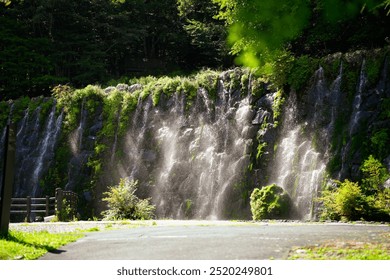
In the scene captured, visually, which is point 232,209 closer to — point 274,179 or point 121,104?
point 274,179

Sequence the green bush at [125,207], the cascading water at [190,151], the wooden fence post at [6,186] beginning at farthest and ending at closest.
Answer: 1. the cascading water at [190,151]
2. the green bush at [125,207]
3. the wooden fence post at [6,186]

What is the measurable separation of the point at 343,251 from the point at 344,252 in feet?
0.23

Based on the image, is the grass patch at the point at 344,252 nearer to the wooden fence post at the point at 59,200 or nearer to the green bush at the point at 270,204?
the green bush at the point at 270,204

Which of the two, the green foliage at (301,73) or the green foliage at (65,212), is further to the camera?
the green foliage at (301,73)

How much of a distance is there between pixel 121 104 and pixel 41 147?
15.2ft

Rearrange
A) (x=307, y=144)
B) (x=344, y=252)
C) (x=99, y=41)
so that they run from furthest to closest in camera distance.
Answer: (x=99, y=41) < (x=307, y=144) < (x=344, y=252)

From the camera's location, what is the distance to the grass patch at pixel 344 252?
624 cm

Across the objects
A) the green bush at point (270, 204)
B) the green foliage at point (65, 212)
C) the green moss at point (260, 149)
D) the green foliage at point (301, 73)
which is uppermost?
the green foliage at point (301, 73)

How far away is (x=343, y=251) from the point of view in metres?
6.66

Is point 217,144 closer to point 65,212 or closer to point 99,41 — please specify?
point 65,212

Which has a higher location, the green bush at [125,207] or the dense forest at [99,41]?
the dense forest at [99,41]

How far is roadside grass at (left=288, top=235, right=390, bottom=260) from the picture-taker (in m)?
6.25

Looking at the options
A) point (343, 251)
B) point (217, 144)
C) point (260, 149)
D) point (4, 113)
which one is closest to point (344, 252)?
point (343, 251)

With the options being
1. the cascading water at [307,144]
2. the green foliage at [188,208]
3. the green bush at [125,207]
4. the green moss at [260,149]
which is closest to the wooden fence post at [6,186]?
the green bush at [125,207]
